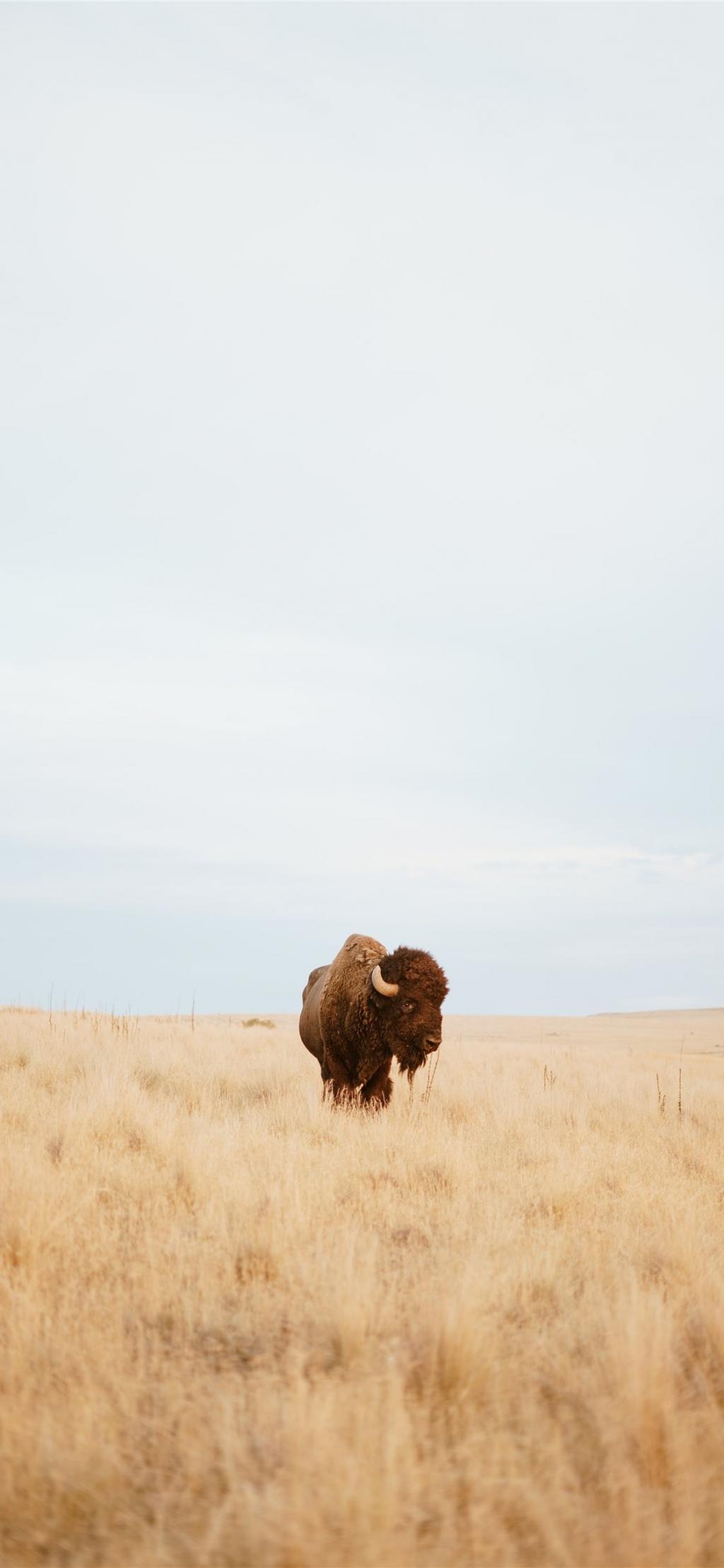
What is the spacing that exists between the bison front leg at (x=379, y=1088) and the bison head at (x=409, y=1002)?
0.49 meters

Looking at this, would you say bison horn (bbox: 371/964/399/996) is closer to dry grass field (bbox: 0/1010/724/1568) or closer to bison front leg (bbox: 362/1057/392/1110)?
bison front leg (bbox: 362/1057/392/1110)

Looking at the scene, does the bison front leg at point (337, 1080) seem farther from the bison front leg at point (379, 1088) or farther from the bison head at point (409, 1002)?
the bison head at point (409, 1002)

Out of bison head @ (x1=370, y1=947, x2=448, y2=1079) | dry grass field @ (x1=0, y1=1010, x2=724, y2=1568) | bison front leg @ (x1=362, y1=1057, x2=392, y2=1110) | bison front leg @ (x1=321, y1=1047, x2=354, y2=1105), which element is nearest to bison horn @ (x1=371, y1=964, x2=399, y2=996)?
bison head @ (x1=370, y1=947, x2=448, y2=1079)

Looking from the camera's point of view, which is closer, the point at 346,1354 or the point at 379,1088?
the point at 346,1354

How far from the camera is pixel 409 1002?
9.13 metres

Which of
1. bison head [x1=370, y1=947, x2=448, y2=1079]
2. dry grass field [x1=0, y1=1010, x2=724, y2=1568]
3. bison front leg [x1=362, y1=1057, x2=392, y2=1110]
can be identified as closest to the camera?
dry grass field [x1=0, y1=1010, x2=724, y2=1568]

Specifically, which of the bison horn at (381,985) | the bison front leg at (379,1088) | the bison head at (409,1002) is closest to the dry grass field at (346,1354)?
the bison head at (409,1002)

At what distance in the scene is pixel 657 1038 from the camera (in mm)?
39000

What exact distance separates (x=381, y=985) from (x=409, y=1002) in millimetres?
327

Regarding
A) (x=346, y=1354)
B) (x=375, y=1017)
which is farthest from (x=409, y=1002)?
(x=346, y=1354)

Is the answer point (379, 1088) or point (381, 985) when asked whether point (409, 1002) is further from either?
point (379, 1088)

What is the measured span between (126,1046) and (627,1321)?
32.7 ft

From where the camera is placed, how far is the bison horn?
357 inches

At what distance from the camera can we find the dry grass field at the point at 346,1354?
2668 mm
